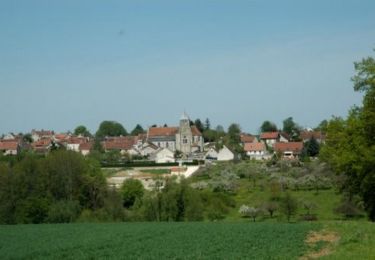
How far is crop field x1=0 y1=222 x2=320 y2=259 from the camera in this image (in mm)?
19391

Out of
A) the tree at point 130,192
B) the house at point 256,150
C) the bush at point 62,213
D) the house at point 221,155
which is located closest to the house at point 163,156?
the house at point 221,155

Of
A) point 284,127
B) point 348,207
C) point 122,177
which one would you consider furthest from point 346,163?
point 284,127

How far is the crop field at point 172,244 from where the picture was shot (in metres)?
19.4

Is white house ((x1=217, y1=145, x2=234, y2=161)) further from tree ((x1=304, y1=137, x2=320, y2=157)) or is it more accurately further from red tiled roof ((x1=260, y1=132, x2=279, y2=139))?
red tiled roof ((x1=260, y1=132, x2=279, y2=139))

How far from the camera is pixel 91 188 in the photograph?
59938mm

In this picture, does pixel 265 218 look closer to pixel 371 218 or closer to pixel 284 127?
pixel 371 218

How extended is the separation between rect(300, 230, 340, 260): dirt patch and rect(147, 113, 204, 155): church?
358 ft

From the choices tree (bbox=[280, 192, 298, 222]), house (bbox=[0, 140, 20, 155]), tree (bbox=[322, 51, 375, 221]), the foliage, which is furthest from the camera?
house (bbox=[0, 140, 20, 155])

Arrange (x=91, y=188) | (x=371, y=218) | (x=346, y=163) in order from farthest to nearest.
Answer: (x=91, y=188) → (x=371, y=218) → (x=346, y=163)

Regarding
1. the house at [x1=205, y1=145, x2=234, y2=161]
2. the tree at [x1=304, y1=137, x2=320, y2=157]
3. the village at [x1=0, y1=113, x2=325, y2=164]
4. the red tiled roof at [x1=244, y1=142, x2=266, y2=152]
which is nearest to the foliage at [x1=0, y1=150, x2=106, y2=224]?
the village at [x1=0, y1=113, x2=325, y2=164]

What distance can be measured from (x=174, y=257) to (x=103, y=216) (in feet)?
106

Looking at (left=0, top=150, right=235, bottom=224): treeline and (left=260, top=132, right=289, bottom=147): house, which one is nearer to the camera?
(left=0, top=150, right=235, bottom=224): treeline

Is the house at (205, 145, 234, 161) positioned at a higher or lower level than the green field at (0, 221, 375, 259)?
higher

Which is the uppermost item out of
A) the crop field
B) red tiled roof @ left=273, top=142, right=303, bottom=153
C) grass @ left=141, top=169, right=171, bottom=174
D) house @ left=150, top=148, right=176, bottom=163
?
red tiled roof @ left=273, top=142, right=303, bottom=153
